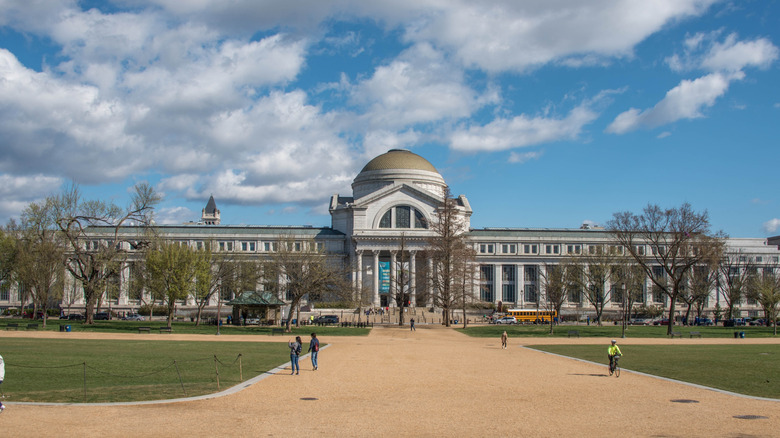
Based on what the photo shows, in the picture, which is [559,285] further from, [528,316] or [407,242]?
[407,242]

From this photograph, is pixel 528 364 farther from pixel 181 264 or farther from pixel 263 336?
pixel 181 264

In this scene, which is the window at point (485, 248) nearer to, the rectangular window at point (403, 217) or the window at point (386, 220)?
the rectangular window at point (403, 217)

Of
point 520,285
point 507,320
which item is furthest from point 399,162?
point 507,320

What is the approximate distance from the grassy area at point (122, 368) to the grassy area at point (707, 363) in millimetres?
18988

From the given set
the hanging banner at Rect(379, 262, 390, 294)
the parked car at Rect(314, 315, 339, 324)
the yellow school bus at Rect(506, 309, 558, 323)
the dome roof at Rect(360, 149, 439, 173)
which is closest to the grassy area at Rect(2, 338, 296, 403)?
the parked car at Rect(314, 315, 339, 324)

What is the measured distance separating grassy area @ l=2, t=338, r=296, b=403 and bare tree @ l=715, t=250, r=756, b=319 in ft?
244

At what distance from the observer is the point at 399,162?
125m

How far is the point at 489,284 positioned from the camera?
11525 cm

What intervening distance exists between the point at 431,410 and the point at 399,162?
106m

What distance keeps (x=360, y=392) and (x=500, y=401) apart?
17.4ft

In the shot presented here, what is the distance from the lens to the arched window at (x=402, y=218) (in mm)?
110500

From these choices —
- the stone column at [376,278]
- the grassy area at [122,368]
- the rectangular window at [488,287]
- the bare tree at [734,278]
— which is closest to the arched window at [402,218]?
the stone column at [376,278]

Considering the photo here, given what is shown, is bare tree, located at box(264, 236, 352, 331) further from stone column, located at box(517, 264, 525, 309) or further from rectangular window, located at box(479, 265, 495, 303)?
stone column, located at box(517, 264, 525, 309)

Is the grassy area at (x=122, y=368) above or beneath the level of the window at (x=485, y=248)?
beneath
